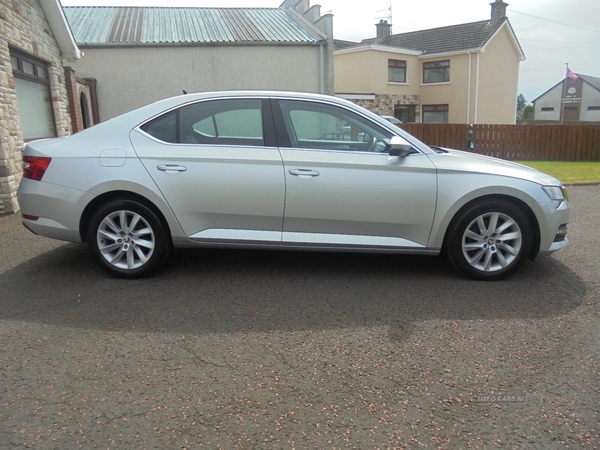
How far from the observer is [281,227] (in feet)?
14.6

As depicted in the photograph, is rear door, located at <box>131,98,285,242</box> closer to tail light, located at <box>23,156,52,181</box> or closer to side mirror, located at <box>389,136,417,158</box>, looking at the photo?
tail light, located at <box>23,156,52,181</box>

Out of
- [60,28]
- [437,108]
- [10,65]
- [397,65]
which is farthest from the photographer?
[437,108]

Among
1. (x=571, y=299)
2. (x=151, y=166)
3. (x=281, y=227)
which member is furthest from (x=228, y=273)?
(x=571, y=299)

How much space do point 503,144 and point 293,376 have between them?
65.6 ft

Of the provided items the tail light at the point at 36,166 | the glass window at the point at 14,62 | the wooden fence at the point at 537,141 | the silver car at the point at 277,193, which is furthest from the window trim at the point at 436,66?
the tail light at the point at 36,166

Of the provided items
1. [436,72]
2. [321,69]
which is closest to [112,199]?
[321,69]

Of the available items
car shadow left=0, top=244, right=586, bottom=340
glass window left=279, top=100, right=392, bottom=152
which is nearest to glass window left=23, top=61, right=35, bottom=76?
car shadow left=0, top=244, right=586, bottom=340

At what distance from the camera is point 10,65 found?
802cm

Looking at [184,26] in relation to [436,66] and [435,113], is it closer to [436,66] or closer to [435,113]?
[436,66]

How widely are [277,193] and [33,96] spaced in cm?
772

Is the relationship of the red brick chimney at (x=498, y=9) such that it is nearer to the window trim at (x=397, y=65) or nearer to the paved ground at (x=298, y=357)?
the window trim at (x=397, y=65)

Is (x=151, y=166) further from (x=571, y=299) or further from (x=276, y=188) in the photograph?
(x=571, y=299)

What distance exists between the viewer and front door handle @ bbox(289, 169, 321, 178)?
432 centimetres

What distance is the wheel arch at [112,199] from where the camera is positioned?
14.5ft
